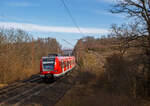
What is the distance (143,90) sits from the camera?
42.8 feet

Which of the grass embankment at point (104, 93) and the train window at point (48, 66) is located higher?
the train window at point (48, 66)

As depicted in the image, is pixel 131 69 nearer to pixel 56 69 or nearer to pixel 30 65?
pixel 56 69

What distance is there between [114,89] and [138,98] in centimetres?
262

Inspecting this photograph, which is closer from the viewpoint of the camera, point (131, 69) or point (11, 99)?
point (11, 99)

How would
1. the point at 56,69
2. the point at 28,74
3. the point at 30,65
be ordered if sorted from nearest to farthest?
the point at 56,69 → the point at 28,74 → the point at 30,65

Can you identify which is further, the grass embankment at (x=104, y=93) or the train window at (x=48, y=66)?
the train window at (x=48, y=66)

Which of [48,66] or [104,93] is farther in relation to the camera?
[48,66]

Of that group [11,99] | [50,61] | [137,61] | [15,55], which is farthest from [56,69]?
[137,61]

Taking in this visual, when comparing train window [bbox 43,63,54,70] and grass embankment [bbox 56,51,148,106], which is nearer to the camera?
grass embankment [bbox 56,51,148,106]

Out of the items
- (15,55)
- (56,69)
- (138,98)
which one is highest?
(15,55)

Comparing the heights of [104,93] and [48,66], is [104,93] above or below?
below

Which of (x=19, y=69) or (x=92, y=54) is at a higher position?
(x=92, y=54)

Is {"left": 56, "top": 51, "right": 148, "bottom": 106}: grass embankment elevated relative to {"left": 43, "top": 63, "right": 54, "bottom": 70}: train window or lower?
lower

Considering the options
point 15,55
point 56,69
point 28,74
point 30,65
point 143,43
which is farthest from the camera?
point 30,65
